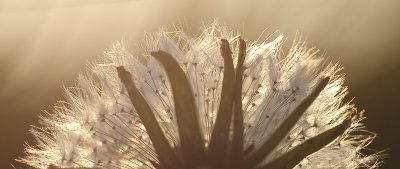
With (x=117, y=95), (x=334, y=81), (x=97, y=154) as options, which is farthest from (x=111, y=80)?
(x=334, y=81)

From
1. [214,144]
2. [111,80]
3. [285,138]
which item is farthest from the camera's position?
[111,80]

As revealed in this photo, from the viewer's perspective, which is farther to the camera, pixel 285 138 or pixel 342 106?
pixel 342 106

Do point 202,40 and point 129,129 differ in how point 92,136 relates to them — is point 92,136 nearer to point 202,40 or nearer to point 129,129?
point 129,129

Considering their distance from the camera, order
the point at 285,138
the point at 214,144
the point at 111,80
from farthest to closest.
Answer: the point at 111,80 < the point at 285,138 < the point at 214,144

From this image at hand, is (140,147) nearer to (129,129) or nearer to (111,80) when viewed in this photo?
(129,129)

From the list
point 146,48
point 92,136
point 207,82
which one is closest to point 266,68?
point 207,82

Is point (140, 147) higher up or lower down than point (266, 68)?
lower down

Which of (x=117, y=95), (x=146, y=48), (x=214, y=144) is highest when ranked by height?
(x=146, y=48)
